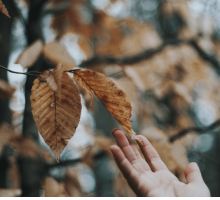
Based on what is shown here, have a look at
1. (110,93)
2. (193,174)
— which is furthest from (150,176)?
(110,93)

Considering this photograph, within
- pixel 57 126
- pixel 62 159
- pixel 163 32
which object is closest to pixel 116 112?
pixel 57 126

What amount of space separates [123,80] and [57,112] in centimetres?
41

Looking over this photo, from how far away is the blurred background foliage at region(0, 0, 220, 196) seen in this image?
0.54 metres

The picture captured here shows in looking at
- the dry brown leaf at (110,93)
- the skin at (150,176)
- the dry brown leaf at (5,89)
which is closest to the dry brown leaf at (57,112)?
the dry brown leaf at (110,93)

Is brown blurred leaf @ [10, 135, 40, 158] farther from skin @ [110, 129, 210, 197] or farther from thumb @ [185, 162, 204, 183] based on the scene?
thumb @ [185, 162, 204, 183]

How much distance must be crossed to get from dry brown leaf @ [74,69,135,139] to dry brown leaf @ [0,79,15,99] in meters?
0.39

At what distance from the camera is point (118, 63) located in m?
0.59

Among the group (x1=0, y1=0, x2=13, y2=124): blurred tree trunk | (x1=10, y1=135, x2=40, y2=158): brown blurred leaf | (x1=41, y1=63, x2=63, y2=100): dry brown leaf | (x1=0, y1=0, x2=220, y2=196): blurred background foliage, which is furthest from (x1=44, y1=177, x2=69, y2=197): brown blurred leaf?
(x1=41, y1=63, x2=63, y2=100): dry brown leaf

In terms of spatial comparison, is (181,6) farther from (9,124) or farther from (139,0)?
(9,124)

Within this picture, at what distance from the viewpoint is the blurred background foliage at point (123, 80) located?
0.54 meters

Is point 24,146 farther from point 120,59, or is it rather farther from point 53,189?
point 120,59

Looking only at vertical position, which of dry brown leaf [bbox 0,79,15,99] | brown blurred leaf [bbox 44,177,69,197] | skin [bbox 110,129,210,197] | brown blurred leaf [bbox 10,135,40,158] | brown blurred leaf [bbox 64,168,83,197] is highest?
dry brown leaf [bbox 0,79,15,99]

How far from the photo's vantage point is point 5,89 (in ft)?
1.49

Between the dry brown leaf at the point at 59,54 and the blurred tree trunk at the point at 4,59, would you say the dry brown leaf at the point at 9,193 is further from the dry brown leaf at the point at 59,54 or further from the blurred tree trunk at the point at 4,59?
the dry brown leaf at the point at 59,54
